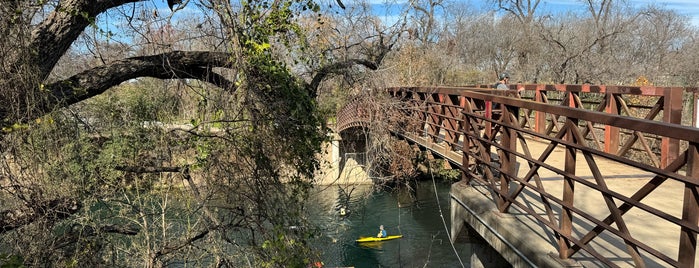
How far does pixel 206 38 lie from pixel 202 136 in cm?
105

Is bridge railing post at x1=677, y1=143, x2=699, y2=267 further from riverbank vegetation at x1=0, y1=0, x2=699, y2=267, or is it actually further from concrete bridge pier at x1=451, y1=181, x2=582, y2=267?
riverbank vegetation at x1=0, y1=0, x2=699, y2=267

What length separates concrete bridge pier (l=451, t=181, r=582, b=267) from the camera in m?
3.47

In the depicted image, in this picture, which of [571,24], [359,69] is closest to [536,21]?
[571,24]

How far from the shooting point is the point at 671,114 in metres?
5.71

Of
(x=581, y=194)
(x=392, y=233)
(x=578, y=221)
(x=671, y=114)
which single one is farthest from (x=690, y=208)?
(x=392, y=233)

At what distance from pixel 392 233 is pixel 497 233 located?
11829 mm

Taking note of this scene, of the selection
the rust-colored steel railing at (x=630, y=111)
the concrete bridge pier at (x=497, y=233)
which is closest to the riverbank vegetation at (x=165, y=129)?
the concrete bridge pier at (x=497, y=233)

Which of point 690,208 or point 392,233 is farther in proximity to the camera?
point 392,233

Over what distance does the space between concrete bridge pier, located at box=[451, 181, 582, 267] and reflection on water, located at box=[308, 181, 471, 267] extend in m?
4.93

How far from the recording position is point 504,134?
14.5 ft

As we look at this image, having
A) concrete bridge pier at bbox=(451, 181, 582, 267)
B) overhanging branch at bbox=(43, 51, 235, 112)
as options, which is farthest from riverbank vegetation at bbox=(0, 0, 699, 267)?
concrete bridge pier at bbox=(451, 181, 582, 267)

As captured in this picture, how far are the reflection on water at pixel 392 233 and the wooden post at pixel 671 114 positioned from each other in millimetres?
5315

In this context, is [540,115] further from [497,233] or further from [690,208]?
[690,208]

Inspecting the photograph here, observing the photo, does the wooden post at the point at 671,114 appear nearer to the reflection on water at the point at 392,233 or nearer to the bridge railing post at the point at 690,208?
the bridge railing post at the point at 690,208
